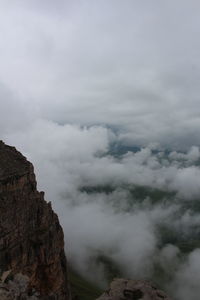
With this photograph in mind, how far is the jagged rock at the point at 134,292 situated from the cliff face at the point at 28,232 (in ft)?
204

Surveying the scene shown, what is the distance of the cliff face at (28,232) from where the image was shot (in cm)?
12144

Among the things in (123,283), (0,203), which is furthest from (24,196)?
(123,283)

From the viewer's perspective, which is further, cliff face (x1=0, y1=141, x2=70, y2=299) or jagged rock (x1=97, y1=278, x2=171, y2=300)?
cliff face (x1=0, y1=141, x2=70, y2=299)

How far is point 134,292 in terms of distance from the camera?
56.9 m

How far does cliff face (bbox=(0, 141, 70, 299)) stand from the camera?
12144cm

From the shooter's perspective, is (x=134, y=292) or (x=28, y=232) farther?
(x=28, y=232)

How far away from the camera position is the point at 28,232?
133 meters

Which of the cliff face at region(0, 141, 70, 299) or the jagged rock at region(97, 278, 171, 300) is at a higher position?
the cliff face at region(0, 141, 70, 299)

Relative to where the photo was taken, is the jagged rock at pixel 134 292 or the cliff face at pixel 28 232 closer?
the jagged rock at pixel 134 292

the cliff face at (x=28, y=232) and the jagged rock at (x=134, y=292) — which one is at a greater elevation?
the cliff face at (x=28, y=232)

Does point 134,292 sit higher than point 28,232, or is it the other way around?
point 28,232

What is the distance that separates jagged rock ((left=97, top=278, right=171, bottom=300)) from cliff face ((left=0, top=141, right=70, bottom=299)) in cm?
6219

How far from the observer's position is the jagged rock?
5606 cm

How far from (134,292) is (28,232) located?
82376mm
